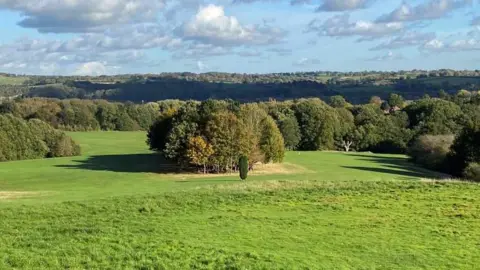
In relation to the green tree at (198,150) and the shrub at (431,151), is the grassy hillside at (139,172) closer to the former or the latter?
the green tree at (198,150)

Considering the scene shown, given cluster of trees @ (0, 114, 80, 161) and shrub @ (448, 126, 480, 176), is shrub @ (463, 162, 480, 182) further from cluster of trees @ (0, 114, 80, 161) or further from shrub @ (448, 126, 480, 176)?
cluster of trees @ (0, 114, 80, 161)

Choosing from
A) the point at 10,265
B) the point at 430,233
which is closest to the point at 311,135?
the point at 430,233

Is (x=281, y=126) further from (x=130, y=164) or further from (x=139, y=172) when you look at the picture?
(x=139, y=172)

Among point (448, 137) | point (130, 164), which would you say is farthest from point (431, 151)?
point (130, 164)

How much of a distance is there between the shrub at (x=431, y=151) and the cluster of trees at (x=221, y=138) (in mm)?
23382

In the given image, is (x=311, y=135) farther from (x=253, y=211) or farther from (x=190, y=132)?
(x=253, y=211)

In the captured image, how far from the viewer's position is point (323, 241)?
55.7 ft

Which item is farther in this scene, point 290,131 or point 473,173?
point 290,131

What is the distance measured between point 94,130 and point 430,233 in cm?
13511

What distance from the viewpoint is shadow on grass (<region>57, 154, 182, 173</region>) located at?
2811 inches

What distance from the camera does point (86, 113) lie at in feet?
472

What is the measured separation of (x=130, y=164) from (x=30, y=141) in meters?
29.2

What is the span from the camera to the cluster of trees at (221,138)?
221 feet

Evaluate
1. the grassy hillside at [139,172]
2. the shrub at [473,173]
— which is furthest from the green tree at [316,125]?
the shrub at [473,173]
